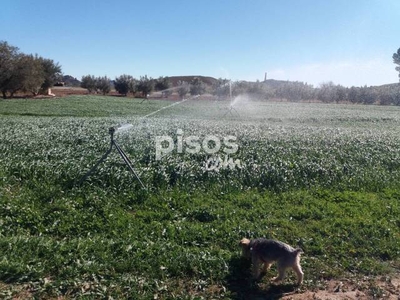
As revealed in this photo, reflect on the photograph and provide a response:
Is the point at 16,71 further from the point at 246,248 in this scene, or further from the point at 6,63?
the point at 246,248

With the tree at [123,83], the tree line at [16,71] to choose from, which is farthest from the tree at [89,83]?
the tree line at [16,71]

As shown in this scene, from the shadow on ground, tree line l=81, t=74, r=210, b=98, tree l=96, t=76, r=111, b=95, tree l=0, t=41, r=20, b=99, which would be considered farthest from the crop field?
tree l=96, t=76, r=111, b=95

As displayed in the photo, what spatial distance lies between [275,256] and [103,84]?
66900mm

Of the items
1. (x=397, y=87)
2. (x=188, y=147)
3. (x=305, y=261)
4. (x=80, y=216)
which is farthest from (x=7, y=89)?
(x=397, y=87)

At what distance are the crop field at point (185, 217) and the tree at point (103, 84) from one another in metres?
58.3

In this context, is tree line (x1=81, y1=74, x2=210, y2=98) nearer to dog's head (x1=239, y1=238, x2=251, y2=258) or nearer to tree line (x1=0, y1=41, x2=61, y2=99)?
tree line (x1=0, y1=41, x2=61, y2=99)

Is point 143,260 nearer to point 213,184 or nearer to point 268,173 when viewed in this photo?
point 213,184

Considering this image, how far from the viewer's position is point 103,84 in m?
65.6

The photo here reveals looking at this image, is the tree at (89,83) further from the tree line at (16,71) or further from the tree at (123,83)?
the tree line at (16,71)

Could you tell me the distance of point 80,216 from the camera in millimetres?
5465

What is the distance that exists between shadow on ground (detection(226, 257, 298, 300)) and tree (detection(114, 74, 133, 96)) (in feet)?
190

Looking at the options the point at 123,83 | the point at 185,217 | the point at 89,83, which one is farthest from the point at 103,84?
the point at 185,217

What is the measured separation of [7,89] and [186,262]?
48561mm

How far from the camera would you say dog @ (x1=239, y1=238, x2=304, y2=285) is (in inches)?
149
